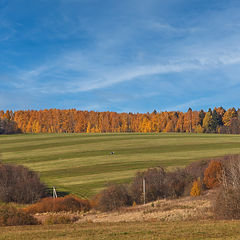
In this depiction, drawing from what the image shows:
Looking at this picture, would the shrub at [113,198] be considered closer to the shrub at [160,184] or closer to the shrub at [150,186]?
the shrub at [150,186]

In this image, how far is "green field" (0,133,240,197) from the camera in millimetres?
61938

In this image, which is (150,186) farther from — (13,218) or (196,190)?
(13,218)

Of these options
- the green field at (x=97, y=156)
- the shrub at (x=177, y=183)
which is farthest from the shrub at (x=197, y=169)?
the green field at (x=97, y=156)

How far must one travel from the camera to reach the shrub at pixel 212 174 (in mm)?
56406

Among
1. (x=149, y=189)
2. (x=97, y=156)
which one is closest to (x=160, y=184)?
(x=149, y=189)

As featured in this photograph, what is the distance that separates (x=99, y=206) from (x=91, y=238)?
92.4 ft

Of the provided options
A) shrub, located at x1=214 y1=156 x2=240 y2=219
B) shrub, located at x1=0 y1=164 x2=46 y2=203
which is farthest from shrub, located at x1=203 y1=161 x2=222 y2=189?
shrub, located at x1=214 y1=156 x2=240 y2=219

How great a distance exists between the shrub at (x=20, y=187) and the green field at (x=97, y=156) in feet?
10.8

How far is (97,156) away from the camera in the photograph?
82562 millimetres

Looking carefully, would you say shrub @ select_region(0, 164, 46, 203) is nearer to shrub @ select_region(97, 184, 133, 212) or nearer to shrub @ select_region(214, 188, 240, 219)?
shrub @ select_region(97, 184, 133, 212)

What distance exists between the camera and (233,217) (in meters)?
28.6

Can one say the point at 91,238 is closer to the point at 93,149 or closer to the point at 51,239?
the point at 51,239

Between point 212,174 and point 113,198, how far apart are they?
17554 mm

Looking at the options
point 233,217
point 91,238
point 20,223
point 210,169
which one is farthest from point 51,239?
point 210,169
